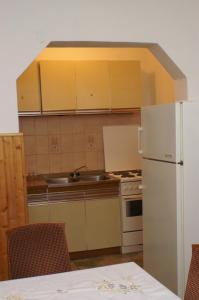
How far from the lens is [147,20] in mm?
3020

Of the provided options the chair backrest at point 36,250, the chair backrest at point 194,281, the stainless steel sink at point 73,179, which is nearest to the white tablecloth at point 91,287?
the chair backrest at point 194,281

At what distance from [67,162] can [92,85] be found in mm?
1045

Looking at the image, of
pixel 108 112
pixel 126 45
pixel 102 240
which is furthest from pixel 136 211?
pixel 126 45

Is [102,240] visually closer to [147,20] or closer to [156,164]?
[156,164]

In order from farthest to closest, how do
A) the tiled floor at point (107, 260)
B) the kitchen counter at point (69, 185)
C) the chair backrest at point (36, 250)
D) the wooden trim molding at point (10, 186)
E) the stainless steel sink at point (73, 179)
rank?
1. the stainless steel sink at point (73, 179)
2. the tiled floor at point (107, 260)
3. the kitchen counter at point (69, 185)
4. the wooden trim molding at point (10, 186)
5. the chair backrest at point (36, 250)

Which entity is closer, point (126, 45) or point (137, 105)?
point (126, 45)

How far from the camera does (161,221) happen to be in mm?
2875

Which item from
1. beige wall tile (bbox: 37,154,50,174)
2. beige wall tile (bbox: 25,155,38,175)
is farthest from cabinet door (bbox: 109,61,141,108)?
beige wall tile (bbox: 25,155,38,175)

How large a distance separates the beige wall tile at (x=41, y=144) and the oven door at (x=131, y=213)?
1.19m

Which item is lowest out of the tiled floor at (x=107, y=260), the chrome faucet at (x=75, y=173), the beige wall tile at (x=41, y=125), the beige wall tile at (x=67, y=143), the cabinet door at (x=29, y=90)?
the tiled floor at (x=107, y=260)

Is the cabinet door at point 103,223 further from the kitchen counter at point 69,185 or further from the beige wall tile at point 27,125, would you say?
the beige wall tile at point 27,125

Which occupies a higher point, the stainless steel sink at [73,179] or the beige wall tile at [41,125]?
the beige wall tile at [41,125]

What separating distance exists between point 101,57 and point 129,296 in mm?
3578

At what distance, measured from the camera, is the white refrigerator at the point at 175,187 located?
8.53 feet
